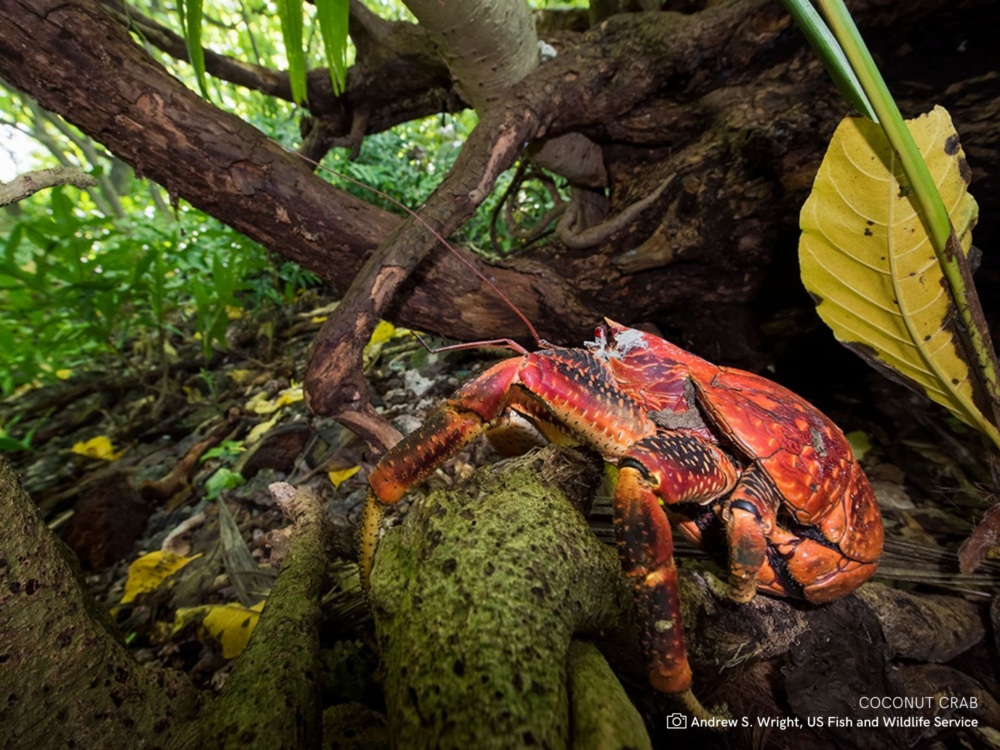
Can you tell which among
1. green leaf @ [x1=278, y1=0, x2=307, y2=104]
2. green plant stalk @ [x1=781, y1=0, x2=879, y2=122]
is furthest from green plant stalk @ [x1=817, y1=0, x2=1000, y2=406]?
green leaf @ [x1=278, y1=0, x2=307, y2=104]

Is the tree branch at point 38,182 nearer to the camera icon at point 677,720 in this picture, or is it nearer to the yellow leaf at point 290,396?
the camera icon at point 677,720

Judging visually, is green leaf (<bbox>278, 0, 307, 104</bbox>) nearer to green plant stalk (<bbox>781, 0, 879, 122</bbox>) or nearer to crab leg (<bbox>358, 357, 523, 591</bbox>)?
crab leg (<bbox>358, 357, 523, 591</bbox>)

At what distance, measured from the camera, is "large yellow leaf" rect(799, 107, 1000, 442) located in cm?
118

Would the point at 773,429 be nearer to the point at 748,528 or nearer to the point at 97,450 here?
the point at 748,528

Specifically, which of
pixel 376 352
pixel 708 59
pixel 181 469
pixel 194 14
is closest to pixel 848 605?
pixel 194 14

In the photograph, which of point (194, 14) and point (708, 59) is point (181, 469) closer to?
point (194, 14)

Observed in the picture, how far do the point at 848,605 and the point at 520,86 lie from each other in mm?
2530

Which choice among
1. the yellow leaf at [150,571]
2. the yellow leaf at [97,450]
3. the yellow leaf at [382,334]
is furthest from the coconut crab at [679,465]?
the yellow leaf at [97,450]

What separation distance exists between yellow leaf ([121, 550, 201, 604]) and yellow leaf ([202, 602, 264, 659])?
683 millimetres

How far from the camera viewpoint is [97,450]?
3740mm

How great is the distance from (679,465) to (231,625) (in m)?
1.77

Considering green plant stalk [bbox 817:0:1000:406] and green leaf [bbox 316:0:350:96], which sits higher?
green leaf [bbox 316:0:350:96]

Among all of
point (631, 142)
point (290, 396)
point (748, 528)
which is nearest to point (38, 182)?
point (748, 528)

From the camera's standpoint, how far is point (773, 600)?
1350 millimetres
